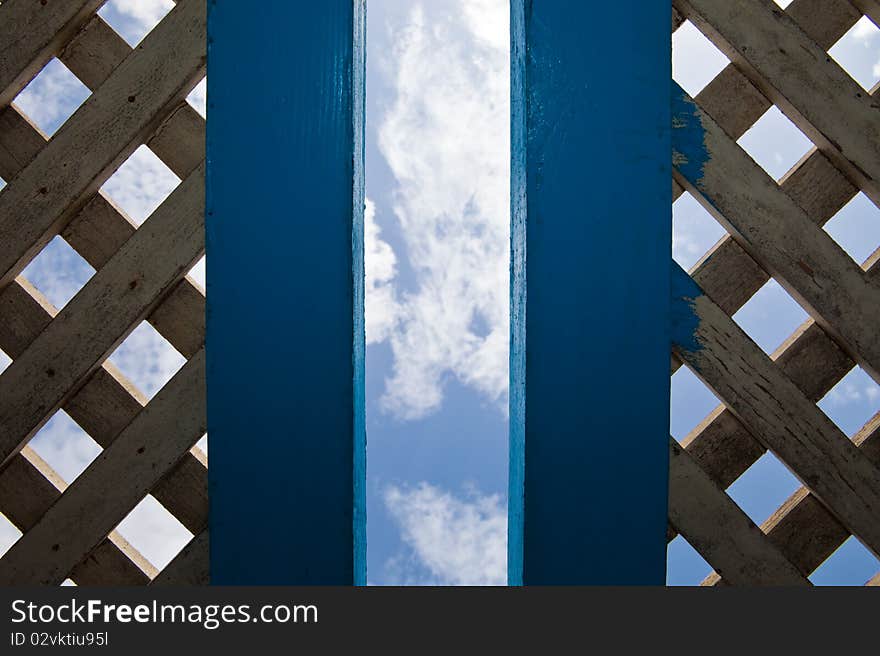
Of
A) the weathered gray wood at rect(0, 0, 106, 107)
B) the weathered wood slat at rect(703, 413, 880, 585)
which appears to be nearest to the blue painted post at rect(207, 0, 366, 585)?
the weathered gray wood at rect(0, 0, 106, 107)

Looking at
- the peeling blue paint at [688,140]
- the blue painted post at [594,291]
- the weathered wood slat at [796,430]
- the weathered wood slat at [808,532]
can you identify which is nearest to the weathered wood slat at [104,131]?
the blue painted post at [594,291]

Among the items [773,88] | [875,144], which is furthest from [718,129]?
[875,144]

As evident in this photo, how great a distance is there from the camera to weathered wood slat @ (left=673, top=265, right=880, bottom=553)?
0.77 m

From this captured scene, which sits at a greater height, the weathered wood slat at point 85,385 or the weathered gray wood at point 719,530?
the weathered wood slat at point 85,385

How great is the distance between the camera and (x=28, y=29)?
84 centimetres

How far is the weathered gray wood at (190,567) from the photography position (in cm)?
76

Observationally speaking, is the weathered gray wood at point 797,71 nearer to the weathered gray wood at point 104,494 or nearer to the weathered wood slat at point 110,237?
the weathered wood slat at point 110,237

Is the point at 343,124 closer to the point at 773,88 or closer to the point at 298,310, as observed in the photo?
the point at 298,310

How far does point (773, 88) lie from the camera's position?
0.82 m

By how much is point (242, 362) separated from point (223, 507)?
0.18 meters

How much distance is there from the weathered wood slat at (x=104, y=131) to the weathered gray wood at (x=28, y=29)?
0.14 meters

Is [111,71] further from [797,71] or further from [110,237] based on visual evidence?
[797,71]

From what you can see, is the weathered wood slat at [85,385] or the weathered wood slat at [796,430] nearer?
the weathered wood slat at [796,430]

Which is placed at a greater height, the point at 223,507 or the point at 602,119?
the point at 602,119
